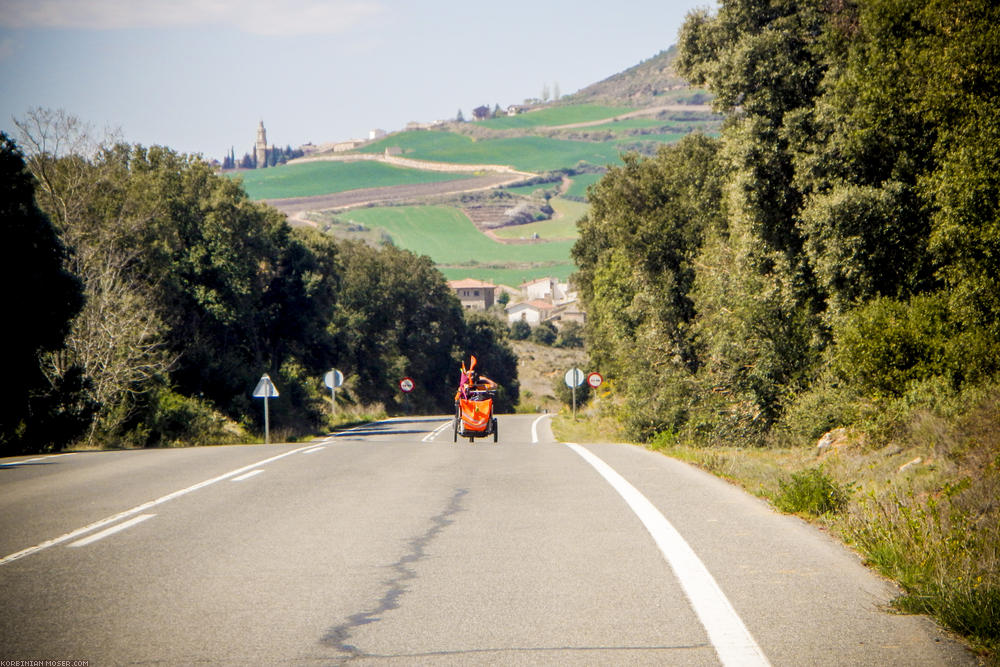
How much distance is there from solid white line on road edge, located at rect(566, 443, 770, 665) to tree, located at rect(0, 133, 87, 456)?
20.6 meters

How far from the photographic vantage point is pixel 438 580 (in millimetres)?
6039

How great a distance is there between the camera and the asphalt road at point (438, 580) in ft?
15.0

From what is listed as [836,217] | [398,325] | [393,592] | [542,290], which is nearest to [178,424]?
[836,217]

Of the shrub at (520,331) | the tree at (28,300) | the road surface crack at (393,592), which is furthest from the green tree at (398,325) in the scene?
the road surface crack at (393,592)

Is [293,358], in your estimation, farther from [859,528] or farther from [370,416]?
[859,528]

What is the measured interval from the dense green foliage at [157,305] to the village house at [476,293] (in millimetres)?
87354

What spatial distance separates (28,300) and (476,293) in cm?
14362

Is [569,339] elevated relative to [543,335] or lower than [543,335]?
lower

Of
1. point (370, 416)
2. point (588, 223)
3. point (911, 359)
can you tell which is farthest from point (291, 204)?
point (911, 359)

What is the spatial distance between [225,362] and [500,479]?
32632 mm

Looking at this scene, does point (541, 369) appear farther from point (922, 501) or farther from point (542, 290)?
point (922, 501)

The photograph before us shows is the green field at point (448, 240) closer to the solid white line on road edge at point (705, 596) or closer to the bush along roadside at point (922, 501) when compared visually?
the bush along roadside at point (922, 501)

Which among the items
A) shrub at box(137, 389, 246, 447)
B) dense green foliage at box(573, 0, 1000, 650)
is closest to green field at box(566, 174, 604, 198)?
shrub at box(137, 389, 246, 447)

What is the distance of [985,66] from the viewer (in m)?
17.0
